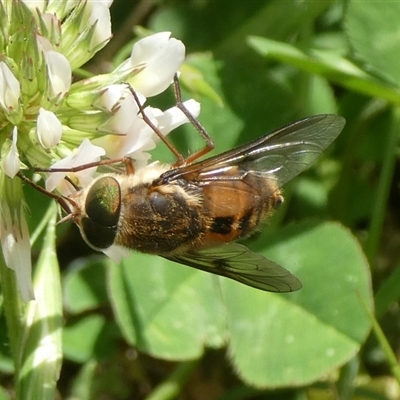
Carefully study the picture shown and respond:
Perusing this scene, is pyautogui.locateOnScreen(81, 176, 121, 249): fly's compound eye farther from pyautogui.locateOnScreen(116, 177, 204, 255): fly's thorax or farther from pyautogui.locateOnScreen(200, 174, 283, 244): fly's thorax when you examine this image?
pyautogui.locateOnScreen(200, 174, 283, 244): fly's thorax

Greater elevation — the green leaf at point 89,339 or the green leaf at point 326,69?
the green leaf at point 326,69

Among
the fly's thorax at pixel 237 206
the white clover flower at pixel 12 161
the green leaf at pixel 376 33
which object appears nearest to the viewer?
the white clover flower at pixel 12 161

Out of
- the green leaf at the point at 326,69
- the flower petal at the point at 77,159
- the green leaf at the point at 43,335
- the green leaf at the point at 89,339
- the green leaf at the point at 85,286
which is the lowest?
the green leaf at the point at 89,339

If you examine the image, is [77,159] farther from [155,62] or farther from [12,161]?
[155,62]

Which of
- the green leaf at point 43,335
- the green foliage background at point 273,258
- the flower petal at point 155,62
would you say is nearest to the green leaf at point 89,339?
the green foliage background at point 273,258

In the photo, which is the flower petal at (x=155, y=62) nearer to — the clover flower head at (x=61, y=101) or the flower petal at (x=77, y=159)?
the clover flower head at (x=61, y=101)

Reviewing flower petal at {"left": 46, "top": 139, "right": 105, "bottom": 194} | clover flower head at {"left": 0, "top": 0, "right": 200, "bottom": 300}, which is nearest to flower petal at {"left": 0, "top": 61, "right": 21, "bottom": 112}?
clover flower head at {"left": 0, "top": 0, "right": 200, "bottom": 300}

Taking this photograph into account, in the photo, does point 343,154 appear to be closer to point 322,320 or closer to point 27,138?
point 322,320

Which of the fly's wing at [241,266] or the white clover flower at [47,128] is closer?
the white clover flower at [47,128]

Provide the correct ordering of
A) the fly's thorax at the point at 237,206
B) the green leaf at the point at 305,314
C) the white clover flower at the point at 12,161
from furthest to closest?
the green leaf at the point at 305,314 → the fly's thorax at the point at 237,206 → the white clover flower at the point at 12,161
